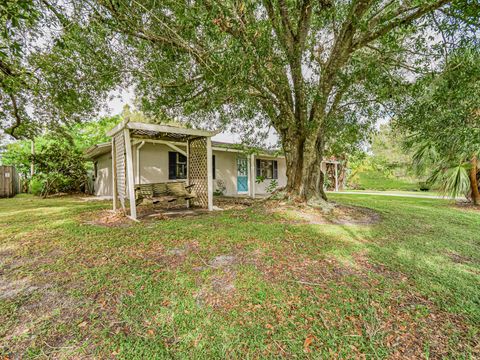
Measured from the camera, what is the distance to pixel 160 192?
23.7 feet

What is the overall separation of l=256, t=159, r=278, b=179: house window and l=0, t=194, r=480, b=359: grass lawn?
34.7 feet

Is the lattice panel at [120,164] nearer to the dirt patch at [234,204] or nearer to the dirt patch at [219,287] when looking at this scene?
the dirt patch at [234,204]

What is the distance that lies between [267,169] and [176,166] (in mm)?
6274

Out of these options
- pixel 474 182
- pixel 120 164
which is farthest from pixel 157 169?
pixel 474 182

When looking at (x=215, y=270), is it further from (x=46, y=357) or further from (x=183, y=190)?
(x=183, y=190)

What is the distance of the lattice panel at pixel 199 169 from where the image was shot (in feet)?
26.1

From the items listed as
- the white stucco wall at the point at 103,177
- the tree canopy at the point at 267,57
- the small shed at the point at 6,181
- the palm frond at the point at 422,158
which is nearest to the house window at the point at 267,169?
the tree canopy at the point at 267,57

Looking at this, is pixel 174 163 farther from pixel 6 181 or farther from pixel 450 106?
pixel 450 106

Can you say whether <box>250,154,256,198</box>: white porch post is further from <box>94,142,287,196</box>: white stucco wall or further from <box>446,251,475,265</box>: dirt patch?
<box>446,251,475,265</box>: dirt patch

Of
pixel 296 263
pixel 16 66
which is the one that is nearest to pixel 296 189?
pixel 296 263

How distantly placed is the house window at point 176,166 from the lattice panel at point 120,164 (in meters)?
4.07

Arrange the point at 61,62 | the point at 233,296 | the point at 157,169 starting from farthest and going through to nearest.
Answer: the point at 157,169
the point at 61,62
the point at 233,296

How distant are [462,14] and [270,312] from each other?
239 inches

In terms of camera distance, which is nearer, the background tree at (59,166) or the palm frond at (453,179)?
the palm frond at (453,179)
